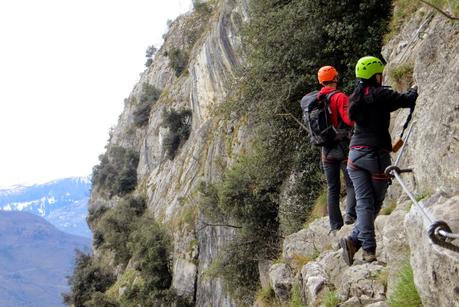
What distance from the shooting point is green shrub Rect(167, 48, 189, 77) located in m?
57.4

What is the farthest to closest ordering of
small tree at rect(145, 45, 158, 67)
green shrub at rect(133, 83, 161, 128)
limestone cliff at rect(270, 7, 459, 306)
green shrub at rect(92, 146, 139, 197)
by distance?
small tree at rect(145, 45, 158, 67) → green shrub at rect(133, 83, 161, 128) → green shrub at rect(92, 146, 139, 197) → limestone cliff at rect(270, 7, 459, 306)

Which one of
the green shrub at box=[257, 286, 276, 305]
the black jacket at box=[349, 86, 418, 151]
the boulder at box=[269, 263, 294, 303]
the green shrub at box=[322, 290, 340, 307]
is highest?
the black jacket at box=[349, 86, 418, 151]

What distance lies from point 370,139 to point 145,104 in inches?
2467

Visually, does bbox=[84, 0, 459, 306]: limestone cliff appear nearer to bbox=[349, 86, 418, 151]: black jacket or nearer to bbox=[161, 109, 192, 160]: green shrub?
bbox=[349, 86, 418, 151]: black jacket

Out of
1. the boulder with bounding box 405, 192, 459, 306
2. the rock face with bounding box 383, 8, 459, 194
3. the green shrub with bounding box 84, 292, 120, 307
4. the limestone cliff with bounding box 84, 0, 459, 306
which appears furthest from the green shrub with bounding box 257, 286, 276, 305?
the green shrub with bounding box 84, 292, 120, 307

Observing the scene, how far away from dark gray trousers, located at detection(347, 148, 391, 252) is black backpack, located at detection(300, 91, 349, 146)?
1.40m

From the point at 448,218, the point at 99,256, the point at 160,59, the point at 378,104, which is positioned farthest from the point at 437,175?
the point at 160,59

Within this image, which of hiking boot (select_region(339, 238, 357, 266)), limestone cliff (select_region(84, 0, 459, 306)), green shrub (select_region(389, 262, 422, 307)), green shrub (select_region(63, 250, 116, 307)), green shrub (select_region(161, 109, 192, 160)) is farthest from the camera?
green shrub (select_region(63, 250, 116, 307))

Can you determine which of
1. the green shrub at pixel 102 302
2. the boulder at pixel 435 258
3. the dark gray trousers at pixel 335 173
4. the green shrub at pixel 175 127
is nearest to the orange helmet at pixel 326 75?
the dark gray trousers at pixel 335 173

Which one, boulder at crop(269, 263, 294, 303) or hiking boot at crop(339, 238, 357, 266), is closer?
hiking boot at crop(339, 238, 357, 266)

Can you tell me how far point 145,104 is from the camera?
2677 inches

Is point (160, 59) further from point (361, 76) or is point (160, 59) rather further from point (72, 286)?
point (361, 76)

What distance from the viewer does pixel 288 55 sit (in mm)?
17031

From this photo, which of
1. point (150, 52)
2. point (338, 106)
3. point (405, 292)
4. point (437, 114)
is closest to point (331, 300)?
point (405, 292)
